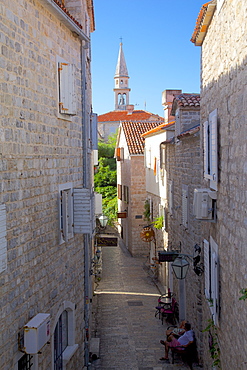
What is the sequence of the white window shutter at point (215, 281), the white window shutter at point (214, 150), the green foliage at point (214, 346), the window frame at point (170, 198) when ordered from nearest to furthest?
the white window shutter at point (214, 150)
the white window shutter at point (215, 281)
the green foliage at point (214, 346)
the window frame at point (170, 198)

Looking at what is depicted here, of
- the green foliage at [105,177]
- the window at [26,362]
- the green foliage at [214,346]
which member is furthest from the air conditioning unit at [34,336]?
the green foliage at [105,177]

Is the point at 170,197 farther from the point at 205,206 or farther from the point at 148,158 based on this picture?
the point at 205,206

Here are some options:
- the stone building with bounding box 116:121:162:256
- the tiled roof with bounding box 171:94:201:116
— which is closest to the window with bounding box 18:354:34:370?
the tiled roof with bounding box 171:94:201:116

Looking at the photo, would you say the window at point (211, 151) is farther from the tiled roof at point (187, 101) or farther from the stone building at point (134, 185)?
the stone building at point (134, 185)

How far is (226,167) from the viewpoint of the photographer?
22.7 feet

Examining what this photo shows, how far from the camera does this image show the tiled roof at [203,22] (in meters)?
7.96

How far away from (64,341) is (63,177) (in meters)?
3.49

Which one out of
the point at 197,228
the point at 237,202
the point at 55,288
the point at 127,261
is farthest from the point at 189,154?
the point at 127,261

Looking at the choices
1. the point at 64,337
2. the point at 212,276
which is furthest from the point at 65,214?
the point at 212,276

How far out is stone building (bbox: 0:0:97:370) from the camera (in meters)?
6.68

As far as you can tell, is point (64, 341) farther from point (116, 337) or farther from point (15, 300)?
point (116, 337)

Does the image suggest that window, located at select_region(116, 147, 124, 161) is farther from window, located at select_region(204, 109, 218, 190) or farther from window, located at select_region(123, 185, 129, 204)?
window, located at select_region(204, 109, 218, 190)

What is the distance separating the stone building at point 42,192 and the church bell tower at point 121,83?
264 feet

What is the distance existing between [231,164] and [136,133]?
23989 mm
